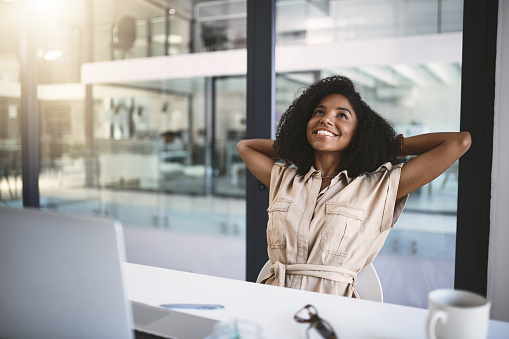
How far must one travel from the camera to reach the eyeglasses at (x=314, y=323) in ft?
3.19

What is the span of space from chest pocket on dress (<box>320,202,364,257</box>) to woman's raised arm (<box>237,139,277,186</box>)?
0.49m

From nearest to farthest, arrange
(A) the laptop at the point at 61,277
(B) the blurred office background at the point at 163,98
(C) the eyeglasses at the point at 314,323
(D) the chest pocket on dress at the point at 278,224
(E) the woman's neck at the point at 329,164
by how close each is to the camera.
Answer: (A) the laptop at the point at 61,277, (C) the eyeglasses at the point at 314,323, (D) the chest pocket on dress at the point at 278,224, (E) the woman's neck at the point at 329,164, (B) the blurred office background at the point at 163,98

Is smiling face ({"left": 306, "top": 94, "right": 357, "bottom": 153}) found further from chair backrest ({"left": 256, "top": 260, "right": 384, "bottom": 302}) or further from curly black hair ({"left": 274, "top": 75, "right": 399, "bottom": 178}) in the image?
chair backrest ({"left": 256, "top": 260, "right": 384, "bottom": 302})

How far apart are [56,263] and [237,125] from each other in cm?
514

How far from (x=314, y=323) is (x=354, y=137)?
1.05 m

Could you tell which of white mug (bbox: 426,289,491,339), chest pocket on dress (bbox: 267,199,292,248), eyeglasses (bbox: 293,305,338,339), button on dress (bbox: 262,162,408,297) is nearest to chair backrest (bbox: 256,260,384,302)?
button on dress (bbox: 262,162,408,297)

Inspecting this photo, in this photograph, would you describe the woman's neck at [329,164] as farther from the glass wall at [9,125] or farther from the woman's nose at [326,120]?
the glass wall at [9,125]

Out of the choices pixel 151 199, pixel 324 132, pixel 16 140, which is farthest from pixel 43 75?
pixel 324 132

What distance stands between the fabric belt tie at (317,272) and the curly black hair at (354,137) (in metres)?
0.42

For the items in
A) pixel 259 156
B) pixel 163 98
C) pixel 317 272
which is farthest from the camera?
pixel 163 98

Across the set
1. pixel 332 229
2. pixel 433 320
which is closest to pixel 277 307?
pixel 433 320

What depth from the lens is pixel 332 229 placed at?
66.2 inches

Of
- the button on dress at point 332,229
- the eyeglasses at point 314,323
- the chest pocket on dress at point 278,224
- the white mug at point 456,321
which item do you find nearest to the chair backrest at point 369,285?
the button on dress at point 332,229

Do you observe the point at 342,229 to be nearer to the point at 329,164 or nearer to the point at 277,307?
the point at 329,164
